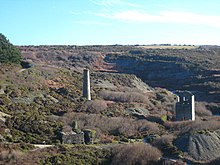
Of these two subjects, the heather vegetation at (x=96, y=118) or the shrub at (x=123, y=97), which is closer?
the heather vegetation at (x=96, y=118)

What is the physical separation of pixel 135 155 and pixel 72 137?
18.3ft

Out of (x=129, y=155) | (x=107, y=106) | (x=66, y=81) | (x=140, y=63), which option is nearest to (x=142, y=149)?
(x=129, y=155)

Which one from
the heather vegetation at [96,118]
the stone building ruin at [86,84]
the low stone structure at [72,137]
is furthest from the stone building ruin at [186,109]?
the low stone structure at [72,137]

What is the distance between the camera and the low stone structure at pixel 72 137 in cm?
3053

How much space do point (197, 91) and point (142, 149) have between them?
40324 millimetres

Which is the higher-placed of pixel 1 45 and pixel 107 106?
pixel 1 45

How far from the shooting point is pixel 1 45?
52.9 metres

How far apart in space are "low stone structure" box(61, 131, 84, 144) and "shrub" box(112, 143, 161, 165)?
345 cm

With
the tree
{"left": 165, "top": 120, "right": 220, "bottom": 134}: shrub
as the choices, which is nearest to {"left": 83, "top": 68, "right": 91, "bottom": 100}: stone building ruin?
{"left": 165, "top": 120, "right": 220, "bottom": 134}: shrub

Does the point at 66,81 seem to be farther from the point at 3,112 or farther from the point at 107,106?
the point at 3,112

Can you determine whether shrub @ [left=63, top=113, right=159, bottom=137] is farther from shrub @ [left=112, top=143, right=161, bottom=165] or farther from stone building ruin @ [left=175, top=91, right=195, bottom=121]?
shrub @ [left=112, top=143, right=161, bottom=165]

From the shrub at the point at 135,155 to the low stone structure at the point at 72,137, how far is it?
136 inches

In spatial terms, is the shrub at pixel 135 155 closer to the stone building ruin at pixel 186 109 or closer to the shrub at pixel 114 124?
the shrub at pixel 114 124

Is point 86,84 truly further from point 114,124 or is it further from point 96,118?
point 114,124
